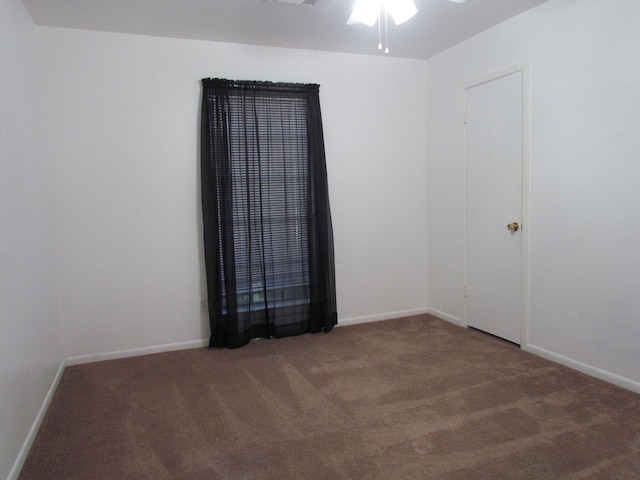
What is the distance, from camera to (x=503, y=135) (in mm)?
3287

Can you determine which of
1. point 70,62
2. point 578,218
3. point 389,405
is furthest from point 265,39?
point 389,405

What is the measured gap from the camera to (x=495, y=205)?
342cm

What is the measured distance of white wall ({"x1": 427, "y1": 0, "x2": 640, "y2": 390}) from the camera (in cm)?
247

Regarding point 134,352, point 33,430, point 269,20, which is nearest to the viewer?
point 33,430

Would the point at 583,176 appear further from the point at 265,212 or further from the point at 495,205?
the point at 265,212

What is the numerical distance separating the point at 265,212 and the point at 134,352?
157 cm

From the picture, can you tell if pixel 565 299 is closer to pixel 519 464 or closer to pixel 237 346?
pixel 519 464

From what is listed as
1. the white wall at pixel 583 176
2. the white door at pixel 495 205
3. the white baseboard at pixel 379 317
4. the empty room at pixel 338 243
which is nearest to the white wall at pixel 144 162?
the empty room at pixel 338 243

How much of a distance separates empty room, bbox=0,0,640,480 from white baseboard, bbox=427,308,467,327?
33 mm

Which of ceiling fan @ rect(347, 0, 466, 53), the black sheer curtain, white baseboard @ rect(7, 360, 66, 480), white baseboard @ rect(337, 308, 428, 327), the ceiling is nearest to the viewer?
white baseboard @ rect(7, 360, 66, 480)

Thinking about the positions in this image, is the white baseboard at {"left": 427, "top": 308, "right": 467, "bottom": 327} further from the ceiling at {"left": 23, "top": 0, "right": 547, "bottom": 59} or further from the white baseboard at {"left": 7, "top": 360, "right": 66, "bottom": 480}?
the white baseboard at {"left": 7, "top": 360, "right": 66, "bottom": 480}

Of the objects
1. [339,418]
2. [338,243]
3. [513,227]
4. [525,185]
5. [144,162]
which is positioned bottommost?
[339,418]

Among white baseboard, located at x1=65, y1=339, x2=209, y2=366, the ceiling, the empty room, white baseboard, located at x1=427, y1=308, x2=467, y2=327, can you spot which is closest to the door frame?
the empty room

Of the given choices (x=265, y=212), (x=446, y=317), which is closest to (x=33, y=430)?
(x=265, y=212)
